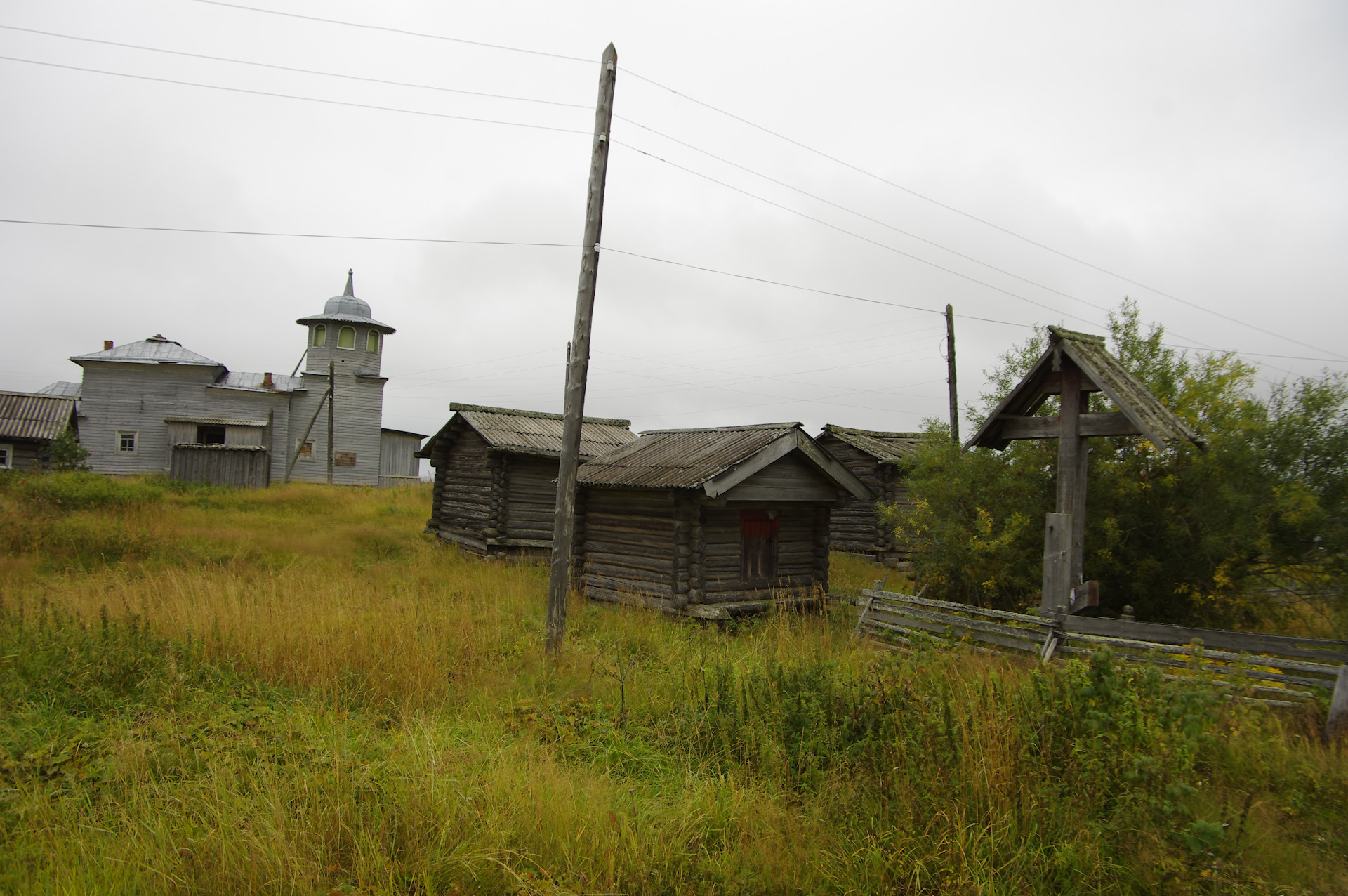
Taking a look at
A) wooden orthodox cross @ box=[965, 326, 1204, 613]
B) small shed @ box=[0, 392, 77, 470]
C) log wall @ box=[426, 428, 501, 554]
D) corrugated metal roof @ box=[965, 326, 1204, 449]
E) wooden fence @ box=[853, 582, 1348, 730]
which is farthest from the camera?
small shed @ box=[0, 392, 77, 470]

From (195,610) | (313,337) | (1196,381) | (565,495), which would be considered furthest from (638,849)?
(313,337)

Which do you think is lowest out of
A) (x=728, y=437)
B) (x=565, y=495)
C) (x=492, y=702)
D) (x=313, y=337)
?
(x=492, y=702)

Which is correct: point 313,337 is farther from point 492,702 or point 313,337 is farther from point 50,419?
point 492,702

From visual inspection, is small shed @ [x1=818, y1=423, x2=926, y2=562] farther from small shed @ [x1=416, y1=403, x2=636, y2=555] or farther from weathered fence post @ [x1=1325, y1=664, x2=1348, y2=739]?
weathered fence post @ [x1=1325, y1=664, x2=1348, y2=739]

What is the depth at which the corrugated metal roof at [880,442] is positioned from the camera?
904 inches

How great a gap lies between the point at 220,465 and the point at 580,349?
29.0m

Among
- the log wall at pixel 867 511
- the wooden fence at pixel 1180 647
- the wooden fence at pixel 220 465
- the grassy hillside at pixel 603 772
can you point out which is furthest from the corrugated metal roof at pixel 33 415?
the wooden fence at pixel 1180 647

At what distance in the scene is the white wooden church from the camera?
105 ft

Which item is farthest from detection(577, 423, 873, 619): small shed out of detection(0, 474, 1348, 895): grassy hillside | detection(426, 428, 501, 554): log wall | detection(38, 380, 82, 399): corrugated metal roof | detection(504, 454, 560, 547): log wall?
detection(38, 380, 82, 399): corrugated metal roof

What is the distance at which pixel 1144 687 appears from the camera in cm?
452

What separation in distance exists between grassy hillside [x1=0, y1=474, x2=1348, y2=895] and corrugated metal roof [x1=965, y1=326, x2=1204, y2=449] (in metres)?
2.77

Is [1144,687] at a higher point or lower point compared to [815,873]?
higher

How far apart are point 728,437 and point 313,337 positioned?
30.2 meters

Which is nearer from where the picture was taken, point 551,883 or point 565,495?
point 551,883
